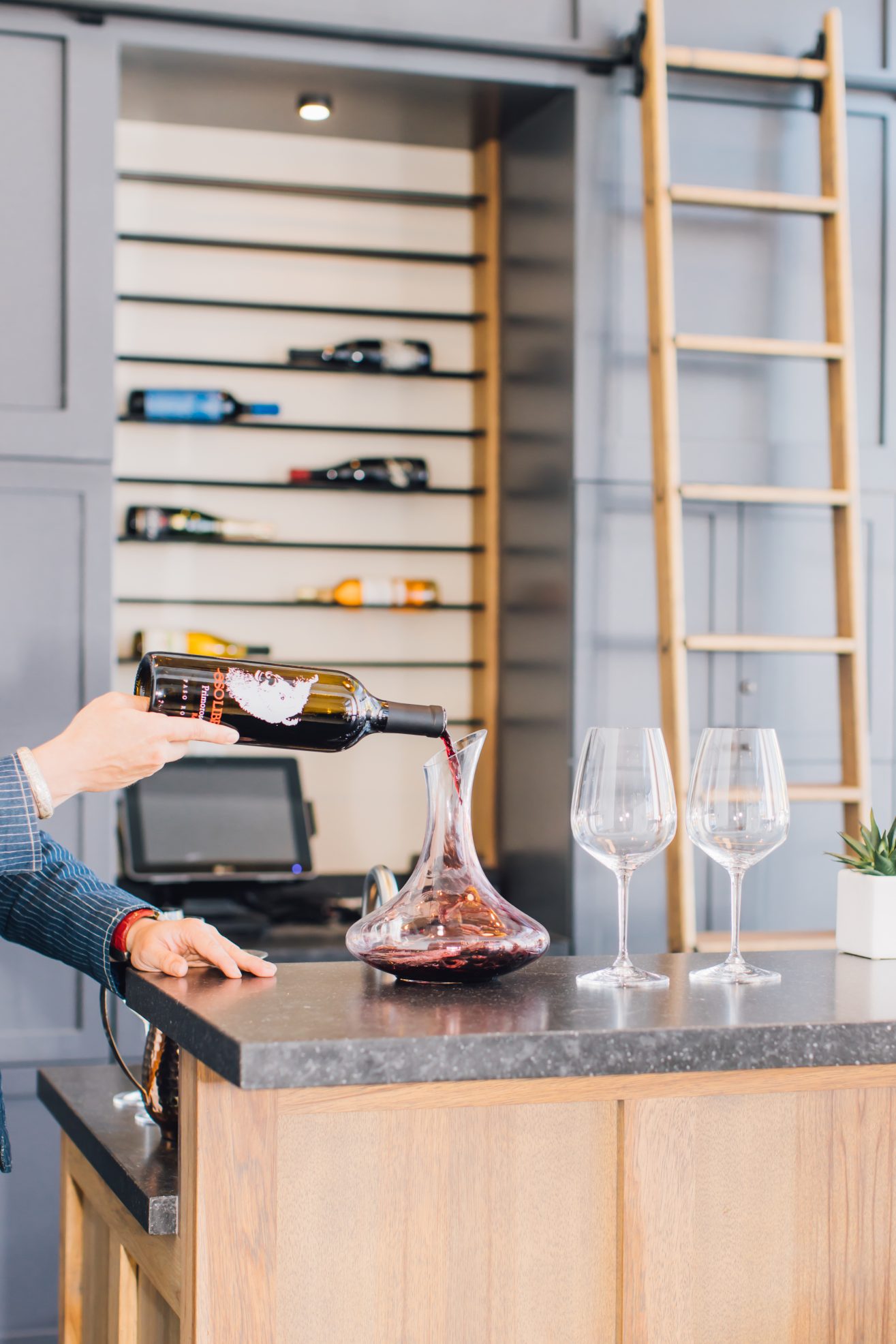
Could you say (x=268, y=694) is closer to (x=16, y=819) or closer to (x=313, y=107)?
(x=16, y=819)

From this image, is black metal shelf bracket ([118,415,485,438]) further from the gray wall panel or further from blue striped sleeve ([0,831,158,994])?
blue striped sleeve ([0,831,158,994])

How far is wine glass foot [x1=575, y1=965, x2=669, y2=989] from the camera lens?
1.29 meters

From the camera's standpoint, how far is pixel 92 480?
282 centimetres

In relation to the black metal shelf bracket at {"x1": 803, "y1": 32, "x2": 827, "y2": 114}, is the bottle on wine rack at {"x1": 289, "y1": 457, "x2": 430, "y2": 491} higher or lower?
lower

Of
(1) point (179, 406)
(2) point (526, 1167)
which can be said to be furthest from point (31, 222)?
(2) point (526, 1167)

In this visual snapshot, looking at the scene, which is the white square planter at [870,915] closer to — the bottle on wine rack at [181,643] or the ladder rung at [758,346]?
the ladder rung at [758,346]

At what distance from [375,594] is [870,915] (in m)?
2.23

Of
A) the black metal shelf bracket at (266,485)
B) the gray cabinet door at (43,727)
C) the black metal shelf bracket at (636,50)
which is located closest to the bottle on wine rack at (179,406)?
the black metal shelf bracket at (266,485)

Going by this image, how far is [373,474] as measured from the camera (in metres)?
3.57

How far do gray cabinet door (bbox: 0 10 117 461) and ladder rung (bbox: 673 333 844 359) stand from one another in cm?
116

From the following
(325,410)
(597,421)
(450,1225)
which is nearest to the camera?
(450,1225)

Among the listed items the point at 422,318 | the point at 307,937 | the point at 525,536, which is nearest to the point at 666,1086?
the point at 307,937

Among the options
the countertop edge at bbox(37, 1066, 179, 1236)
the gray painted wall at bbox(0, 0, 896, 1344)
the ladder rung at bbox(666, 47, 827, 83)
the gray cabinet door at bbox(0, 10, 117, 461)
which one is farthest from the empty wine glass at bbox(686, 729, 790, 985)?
the ladder rung at bbox(666, 47, 827, 83)

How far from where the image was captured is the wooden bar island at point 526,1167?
1.09 metres
